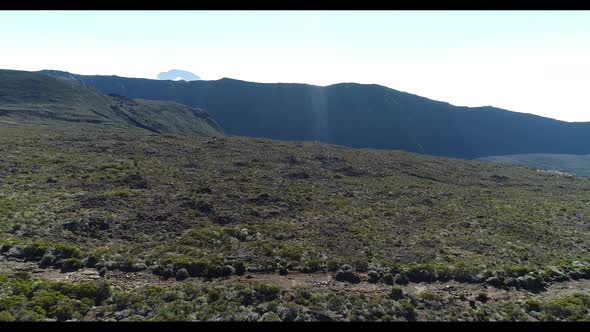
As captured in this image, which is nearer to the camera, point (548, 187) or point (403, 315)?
point (403, 315)

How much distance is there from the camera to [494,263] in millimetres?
23594

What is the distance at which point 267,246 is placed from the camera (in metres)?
24.5

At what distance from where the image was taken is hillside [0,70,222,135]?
10238 centimetres

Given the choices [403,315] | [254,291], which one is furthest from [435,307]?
[254,291]

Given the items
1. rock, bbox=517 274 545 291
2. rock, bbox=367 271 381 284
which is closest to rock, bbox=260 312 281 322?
rock, bbox=367 271 381 284

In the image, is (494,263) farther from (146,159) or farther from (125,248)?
(146,159)

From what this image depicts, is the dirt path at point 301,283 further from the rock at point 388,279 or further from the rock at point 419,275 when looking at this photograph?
the rock at point 419,275

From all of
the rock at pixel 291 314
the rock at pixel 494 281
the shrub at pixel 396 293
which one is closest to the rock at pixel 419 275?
the shrub at pixel 396 293

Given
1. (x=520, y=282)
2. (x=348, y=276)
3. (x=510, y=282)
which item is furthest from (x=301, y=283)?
(x=520, y=282)

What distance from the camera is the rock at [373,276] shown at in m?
20.4

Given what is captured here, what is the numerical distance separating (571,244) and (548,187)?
123 feet

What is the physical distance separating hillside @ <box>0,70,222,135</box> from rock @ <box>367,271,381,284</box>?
93296 millimetres

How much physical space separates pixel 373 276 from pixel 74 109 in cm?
12572

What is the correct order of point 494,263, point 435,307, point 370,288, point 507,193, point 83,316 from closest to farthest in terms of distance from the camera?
point 83,316, point 435,307, point 370,288, point 494,263, point 507,193
